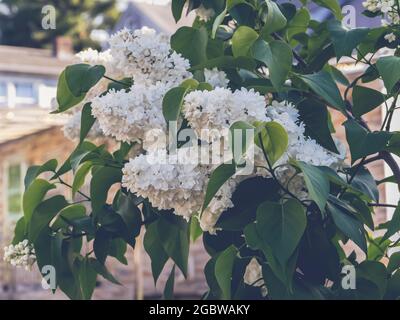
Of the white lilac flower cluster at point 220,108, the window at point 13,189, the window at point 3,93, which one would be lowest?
the white lilac flower cluster at point 220,108

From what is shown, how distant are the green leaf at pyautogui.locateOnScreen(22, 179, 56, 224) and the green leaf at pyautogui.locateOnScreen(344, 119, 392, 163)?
2.04 feet

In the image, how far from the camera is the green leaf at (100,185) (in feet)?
5.38

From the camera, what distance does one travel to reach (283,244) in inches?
54.2

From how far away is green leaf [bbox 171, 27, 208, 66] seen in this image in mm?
1652

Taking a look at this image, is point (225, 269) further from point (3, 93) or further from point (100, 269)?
point (3, 93)

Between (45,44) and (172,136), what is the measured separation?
19337 mm

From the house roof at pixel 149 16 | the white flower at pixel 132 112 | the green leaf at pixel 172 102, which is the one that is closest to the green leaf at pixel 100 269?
the white flower at pixel 132 112

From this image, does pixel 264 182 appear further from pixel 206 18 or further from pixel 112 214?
→ pixel 206 18

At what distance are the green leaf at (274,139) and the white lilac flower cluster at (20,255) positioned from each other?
590 millimetres

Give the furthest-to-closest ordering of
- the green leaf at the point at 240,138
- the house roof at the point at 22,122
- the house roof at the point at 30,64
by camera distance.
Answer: the house roof at the point at 30,64, the house roof at the point at 22,122, the green leaf at the point at 240,138

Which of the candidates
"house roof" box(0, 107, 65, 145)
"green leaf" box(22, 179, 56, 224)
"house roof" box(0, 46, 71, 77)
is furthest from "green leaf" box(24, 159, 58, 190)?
"house roof" box(0, 46, 71, 77)

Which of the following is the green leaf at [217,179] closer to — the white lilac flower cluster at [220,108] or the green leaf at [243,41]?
the white lilac flower cluster at [220,108]

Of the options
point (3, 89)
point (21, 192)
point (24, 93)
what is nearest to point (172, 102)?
point (21, 192)
